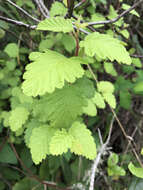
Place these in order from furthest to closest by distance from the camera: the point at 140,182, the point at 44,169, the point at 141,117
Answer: the point at 141,117 → the point at 44,169 → the point at 140,182

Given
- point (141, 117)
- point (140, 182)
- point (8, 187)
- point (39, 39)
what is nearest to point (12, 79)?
point (39, 39)

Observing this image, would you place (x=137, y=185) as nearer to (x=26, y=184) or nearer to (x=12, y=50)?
(x=26, y=184)

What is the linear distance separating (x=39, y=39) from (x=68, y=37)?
0.69 feet

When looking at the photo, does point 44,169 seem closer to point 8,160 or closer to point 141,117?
point 8,160

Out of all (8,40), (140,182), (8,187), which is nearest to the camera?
(140,182)

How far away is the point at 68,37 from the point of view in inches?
46.6

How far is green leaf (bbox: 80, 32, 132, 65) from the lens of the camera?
1.90 ft

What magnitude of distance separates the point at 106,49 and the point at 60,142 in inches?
14.2

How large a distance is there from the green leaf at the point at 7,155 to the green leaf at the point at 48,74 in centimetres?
79

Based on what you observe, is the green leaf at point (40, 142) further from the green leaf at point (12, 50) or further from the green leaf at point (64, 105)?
the green leaf at point (12, 50)

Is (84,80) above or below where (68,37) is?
below

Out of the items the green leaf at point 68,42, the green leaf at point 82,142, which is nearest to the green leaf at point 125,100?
the green leaf at point 68,42

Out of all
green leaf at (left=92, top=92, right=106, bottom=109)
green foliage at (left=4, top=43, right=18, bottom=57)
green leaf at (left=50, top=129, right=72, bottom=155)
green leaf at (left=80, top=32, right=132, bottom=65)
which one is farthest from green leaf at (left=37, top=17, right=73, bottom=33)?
green foliage at (left=4, top=43, right=18, bottom=57)

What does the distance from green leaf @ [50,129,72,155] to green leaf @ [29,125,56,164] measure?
0.15 ft
